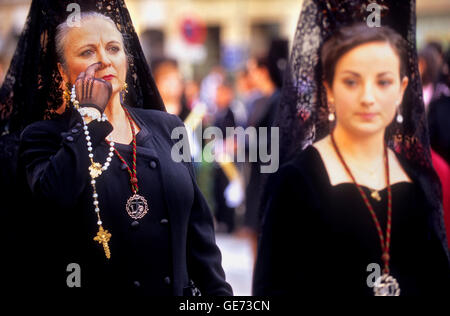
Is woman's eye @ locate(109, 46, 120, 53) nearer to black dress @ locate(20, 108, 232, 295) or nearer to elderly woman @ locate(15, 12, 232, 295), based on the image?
elderly woman @ locate(15, 12, 232, 295)

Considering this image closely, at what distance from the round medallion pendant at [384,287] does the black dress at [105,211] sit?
692 mm

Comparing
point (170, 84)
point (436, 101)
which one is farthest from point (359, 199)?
point (170, 84)

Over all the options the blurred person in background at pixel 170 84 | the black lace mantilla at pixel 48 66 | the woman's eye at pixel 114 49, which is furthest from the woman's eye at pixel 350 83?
the blurred person in background at pixel 170 84

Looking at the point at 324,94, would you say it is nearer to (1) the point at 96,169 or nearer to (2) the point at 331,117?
(2) the point at 331,117

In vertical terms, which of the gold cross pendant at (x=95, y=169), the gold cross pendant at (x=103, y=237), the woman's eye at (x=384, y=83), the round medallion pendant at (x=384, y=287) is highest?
the woman's eye at (x=384, y=83)

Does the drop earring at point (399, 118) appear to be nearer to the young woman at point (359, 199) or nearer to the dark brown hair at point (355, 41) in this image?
the young woman at point (359, 199)

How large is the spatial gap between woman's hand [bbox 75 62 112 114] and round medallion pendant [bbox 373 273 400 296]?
1164 millimetres

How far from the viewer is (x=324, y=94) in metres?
2.35

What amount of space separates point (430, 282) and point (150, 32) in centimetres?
614

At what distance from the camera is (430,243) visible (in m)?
2.29

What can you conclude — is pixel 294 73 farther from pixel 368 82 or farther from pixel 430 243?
pixel 430 243

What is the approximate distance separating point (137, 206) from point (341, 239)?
766 millimetres

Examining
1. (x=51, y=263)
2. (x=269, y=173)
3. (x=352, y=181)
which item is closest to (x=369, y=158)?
(x=352, y=181)

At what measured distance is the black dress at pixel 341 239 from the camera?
223cm
